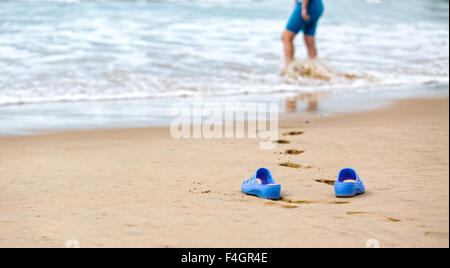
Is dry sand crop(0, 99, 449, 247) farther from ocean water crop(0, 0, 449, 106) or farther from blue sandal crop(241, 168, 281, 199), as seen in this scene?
ocean water crop(0, 0, 449, 106)

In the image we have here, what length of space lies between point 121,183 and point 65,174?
0.44 m

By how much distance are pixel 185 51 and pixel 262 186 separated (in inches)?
291

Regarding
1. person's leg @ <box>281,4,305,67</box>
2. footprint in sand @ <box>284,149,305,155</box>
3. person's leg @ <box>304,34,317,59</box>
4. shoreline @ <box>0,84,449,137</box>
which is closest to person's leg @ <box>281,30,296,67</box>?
person's leg @ <box>281,4,305,67</box>

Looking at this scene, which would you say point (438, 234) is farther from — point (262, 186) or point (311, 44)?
point (311, 44)

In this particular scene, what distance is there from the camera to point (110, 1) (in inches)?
726

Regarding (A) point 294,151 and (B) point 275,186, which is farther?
(A) point 294,151

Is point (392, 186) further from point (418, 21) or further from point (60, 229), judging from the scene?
point (418, 21)

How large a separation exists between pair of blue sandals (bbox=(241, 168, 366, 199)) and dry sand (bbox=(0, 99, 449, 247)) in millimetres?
53

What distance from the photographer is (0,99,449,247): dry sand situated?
2670 millimetres

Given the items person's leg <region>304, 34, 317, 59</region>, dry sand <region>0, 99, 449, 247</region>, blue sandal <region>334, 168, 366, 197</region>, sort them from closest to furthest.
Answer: dry sand <region>0, 99, 449, 247</region>, blue sandal <region>334, 168, 366, 197</region>, person's leg <region>304, 34, 317, 59</region>

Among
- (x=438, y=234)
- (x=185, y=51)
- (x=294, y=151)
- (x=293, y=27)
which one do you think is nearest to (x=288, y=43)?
(x=293, y=27)

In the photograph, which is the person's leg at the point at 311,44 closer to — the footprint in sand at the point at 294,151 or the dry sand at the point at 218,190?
the dry sand at the point at 218,190

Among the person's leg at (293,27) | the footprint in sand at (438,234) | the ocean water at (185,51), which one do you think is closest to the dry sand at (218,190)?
the footprint in sand at (438,234)

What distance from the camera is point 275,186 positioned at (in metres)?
3.28
